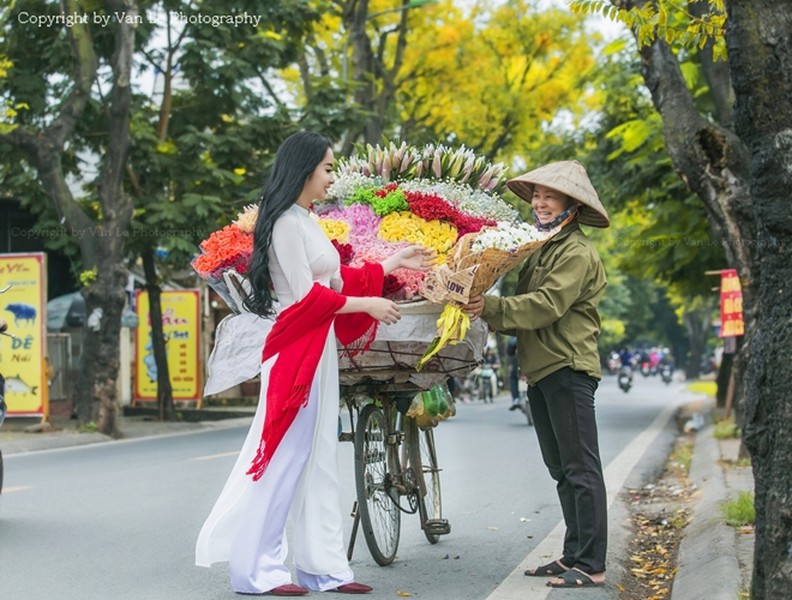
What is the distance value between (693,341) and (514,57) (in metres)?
40.3

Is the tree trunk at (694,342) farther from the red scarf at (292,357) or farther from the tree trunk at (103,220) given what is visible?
the red scarf at (292,357)

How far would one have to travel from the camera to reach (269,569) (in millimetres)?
5797

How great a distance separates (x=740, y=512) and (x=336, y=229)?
3137 millimetres

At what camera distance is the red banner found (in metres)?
19.5

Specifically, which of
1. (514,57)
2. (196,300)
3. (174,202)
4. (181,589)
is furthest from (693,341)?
(181,589)

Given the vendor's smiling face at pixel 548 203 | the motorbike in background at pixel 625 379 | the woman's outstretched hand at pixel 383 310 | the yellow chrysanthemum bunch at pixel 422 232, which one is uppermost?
the vendor's smiling face at pixel 548 203

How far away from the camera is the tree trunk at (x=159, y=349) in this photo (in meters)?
23.7

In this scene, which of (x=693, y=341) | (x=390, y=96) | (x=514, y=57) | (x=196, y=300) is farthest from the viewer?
(x=693, y=341)

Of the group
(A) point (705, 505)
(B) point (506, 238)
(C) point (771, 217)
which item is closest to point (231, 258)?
(B) point (506, 238)

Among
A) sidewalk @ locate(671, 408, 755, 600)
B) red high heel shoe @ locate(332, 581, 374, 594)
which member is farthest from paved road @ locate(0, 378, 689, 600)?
sidewalk @ locate(671, 408, 755, 600)

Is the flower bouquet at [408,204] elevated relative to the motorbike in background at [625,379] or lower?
elevated

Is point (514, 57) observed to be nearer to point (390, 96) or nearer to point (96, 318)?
point (390, 96)

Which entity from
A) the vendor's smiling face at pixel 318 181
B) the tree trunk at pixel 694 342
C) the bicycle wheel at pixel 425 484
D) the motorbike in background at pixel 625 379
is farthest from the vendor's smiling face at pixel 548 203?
the tree trunk at pixel 694 342

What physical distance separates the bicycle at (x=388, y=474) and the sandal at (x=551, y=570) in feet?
2.83
